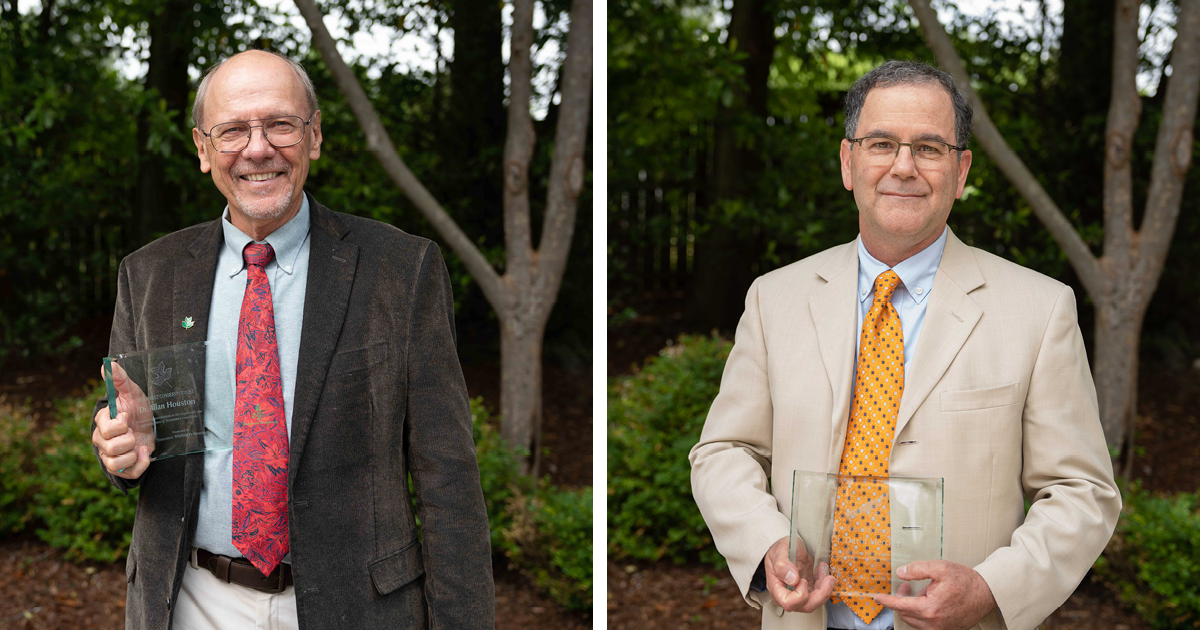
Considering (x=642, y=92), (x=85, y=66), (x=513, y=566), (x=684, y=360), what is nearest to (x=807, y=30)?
(x=642, y=92)

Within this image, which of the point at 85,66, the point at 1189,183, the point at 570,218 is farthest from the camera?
the point at 1189,183

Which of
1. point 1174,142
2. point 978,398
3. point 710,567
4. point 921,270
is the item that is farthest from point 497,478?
point 1174,142

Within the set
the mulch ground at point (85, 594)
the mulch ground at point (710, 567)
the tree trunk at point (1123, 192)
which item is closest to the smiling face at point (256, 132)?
the mulch ground at point (85, 594)

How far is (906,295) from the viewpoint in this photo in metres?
2.14

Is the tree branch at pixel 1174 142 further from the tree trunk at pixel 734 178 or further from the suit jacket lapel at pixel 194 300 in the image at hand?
the suit jacket lapel at pixel 194 300

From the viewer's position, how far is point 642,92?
26.6 feet

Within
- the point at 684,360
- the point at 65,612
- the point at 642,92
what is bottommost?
the point at 65,612

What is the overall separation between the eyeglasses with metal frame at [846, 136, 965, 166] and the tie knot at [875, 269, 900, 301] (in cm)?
27

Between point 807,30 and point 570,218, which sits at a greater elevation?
point 807,30

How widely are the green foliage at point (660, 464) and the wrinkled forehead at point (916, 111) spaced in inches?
145

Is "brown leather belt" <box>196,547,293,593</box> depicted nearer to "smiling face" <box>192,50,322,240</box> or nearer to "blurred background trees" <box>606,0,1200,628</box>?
"smiling face" <box>192,50,322,240</box>

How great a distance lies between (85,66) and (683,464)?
569 cm

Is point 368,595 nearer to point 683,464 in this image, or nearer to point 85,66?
point 683,464

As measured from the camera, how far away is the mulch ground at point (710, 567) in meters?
5.02
